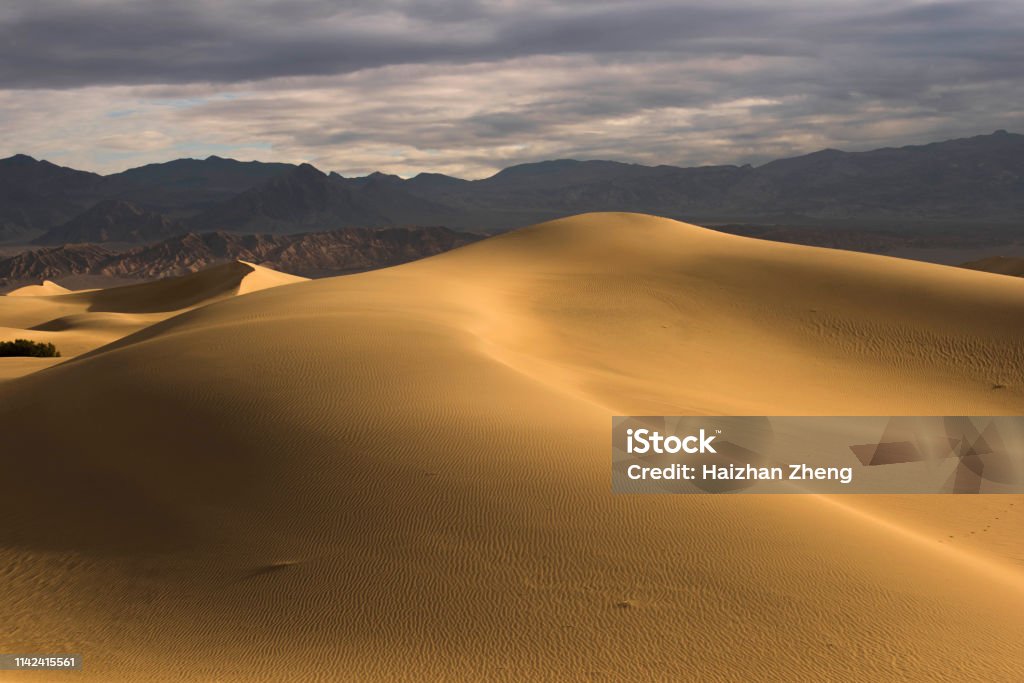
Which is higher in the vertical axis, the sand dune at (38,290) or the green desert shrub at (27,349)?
the green desert shrub at (27,349)

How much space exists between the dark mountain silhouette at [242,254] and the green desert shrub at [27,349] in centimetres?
12169

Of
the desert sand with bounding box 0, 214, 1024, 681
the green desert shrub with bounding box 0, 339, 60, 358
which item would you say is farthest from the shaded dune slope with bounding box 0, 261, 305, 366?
the desert sand with bounding box 0, 214, 1024, 681

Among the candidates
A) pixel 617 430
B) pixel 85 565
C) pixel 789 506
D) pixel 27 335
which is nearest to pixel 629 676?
pixel 789 506

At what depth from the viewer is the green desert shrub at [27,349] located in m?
30.6

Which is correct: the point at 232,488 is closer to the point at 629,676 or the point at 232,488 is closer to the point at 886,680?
the point at 629,676

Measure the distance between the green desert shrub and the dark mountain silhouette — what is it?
121691 millimetres

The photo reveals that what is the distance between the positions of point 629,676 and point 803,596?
1976mm

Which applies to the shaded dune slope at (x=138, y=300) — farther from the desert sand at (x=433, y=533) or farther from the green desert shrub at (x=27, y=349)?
the desert sand at (x=433, y=533)

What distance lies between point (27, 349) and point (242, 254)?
140m

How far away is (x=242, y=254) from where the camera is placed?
546ft

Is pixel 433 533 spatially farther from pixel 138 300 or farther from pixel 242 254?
pixel 242 254

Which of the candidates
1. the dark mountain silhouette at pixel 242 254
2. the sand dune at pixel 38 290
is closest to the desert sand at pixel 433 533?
the sand dune at pixel 38 290

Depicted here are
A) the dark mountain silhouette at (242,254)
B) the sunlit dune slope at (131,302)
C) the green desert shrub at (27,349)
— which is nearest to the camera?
the green desert shrub at (27,349)

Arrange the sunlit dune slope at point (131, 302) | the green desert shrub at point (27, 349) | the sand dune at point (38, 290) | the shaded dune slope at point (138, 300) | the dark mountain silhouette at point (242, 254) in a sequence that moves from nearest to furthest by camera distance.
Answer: the green desert shrub at point (27, 349) → the sunlit dune slope at point (131, 302) → the shaded dune slope at point (138, 300) → the sand dune at point (38, 290) → the dark mountain silhouette at point (242, 254)
